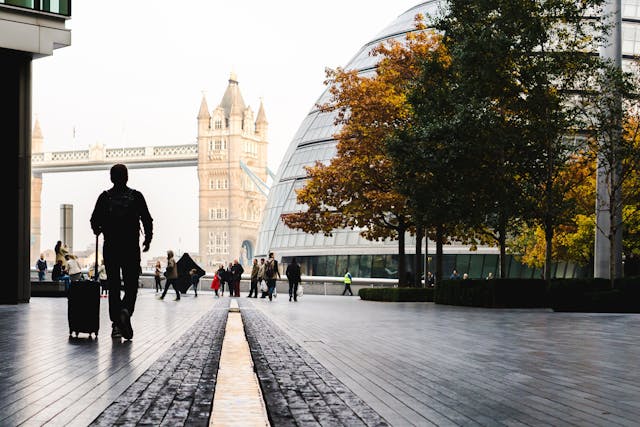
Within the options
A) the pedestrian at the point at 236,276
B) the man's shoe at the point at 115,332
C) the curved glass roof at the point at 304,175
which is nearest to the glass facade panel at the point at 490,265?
the curved glass roof at the point at 304,175

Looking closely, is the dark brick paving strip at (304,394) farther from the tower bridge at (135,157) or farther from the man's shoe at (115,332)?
the tower bridge at (135,157)

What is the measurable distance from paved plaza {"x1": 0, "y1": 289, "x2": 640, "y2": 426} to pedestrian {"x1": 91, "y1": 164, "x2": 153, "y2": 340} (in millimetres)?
547

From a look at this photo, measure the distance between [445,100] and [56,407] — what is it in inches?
1031

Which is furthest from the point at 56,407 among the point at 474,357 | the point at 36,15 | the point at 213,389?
the point at 36,15

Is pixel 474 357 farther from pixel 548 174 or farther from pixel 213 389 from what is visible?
pixel 548 174

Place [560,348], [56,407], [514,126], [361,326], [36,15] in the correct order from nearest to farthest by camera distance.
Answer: [56,407]
[560,348]
[361,326]
[36,15]
[514,126]

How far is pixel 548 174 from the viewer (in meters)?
29.9

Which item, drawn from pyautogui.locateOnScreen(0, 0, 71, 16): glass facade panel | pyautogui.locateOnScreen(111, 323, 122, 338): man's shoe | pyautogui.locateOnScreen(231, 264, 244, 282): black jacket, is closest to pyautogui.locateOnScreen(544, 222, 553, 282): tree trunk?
pyautogui.locateOnScreen(0, 0, 71, 16): glass facade panel

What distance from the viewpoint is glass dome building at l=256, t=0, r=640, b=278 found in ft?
221

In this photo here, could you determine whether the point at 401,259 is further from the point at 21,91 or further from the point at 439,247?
the point at 21,91

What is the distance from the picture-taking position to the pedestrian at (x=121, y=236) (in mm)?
11875

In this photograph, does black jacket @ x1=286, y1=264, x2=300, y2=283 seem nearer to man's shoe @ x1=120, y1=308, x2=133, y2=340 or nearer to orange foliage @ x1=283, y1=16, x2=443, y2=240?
orange foliage @ x1=283, y1=16, x2=443, y2=240

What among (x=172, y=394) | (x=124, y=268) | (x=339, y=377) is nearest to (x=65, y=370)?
(x=172, y=394)

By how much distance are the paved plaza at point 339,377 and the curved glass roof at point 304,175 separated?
175 feet
